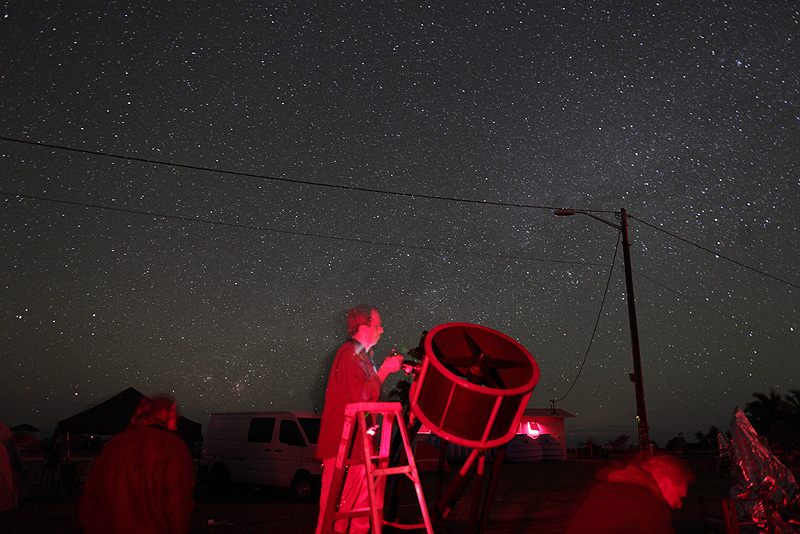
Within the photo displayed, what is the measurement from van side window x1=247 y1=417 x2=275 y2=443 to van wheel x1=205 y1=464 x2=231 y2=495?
4.19 feet

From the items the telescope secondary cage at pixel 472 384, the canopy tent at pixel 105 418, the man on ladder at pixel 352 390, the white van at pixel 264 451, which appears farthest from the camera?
the canopy tent at pixel 105 418

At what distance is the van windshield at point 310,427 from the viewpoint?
42.1 ft

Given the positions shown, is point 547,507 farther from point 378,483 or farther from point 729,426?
point 378,483

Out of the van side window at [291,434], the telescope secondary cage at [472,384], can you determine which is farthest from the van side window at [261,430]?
the telescope secondary cage at [472,384]

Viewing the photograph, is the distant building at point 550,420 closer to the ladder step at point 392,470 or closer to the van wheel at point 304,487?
the van wheel at point 304,487

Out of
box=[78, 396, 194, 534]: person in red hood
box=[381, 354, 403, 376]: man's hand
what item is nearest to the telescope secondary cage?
box=[381, 354, 403, 376]: man's hand

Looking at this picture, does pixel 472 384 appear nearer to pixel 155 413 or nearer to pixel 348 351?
pixel 348 351

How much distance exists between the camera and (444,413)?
3.38m

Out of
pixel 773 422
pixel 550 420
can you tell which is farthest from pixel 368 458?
pixel 773 422

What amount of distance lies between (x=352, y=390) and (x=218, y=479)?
461 inches

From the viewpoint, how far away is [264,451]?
43.5 ft

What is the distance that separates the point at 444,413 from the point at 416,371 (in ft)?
1.66

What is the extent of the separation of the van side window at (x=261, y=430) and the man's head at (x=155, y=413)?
10.1 m

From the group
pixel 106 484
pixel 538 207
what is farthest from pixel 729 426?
pixel 538 207
